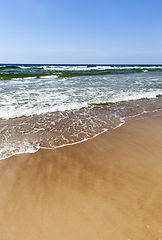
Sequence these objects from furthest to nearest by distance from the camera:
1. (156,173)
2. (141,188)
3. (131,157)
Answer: (131,157), (156,173), (141,188)

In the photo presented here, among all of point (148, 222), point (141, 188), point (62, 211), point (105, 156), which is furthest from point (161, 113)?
point (62, 211)

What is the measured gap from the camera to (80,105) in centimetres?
797

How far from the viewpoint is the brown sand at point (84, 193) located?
1972mm

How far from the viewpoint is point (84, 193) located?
2520 mm

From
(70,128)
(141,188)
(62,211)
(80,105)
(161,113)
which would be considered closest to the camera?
(62,211)

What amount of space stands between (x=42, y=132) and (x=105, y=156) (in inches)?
93.0

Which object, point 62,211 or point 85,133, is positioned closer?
point 62,211

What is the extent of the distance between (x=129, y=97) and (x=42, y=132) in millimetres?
6930

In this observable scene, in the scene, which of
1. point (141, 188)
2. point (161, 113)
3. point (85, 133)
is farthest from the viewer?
point (161, 113)

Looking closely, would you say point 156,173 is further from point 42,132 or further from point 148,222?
point 42,132

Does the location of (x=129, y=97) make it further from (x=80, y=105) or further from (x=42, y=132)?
(x=42, y=132)

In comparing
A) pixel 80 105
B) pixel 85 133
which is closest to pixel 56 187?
pixel 85 133

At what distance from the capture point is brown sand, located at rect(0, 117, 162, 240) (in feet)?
6.47

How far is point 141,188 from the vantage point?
8.54 feet
